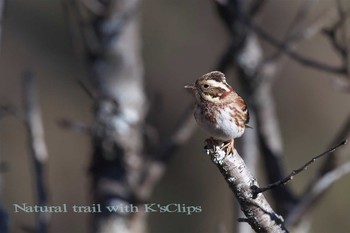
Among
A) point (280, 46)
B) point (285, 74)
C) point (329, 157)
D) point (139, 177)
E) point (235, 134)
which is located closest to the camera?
point (235, 134)

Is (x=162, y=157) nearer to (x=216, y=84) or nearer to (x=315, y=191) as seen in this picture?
(x=315, y=191)

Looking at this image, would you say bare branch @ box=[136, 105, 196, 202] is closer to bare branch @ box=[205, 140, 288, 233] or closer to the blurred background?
bare branch @ box=[205, 140, 288, 233]

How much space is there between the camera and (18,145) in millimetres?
7762

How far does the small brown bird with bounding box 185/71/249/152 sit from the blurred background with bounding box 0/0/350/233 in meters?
4.85

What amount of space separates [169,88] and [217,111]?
5148 mm

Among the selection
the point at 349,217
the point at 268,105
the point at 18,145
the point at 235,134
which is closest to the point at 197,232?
the point at 349,217

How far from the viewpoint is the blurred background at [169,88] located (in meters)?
7.55

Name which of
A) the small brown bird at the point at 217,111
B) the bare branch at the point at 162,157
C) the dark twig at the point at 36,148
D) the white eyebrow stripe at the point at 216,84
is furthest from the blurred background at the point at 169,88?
the white eyebrow stripe at the point at 216,84

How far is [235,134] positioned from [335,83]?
1.26m

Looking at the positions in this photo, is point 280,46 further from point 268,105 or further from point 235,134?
point 235,134

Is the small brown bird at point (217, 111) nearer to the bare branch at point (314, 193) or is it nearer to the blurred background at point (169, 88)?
the bare branch at point (314, 193)

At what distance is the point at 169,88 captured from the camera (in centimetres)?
766

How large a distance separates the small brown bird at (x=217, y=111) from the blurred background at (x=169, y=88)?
191 inches

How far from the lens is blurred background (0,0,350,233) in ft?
24.8
